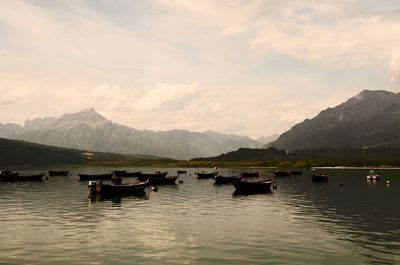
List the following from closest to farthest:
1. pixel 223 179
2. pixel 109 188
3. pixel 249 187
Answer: pixel 109 188, pixel 249 187, pixel 223 179

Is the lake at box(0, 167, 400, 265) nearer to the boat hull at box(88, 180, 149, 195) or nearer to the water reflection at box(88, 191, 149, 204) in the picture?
the water reflection at box(88, 191, 149, 204)

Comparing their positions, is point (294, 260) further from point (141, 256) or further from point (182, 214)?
point (182, 214)

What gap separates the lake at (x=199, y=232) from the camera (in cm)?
3522

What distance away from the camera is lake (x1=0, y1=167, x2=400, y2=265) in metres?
35.2

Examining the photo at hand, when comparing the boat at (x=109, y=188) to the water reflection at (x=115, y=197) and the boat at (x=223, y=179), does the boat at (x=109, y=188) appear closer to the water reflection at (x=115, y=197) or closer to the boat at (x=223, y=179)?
the water reflection at (x=115, y=197)

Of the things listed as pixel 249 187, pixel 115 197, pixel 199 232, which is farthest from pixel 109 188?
pixel 199 232

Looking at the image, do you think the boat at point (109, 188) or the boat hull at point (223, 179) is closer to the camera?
the boat at point (109, 188)

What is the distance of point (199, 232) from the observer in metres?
46.5

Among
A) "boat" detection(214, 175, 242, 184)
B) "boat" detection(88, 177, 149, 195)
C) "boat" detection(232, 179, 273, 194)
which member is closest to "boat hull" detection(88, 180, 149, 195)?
"boat" detection(88, 177, 149, 195)

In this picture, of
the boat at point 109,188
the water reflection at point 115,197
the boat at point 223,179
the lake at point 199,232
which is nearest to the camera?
the lake at point 199,232

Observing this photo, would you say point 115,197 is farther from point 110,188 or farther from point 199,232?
point 199,232

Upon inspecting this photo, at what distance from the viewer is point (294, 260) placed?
33.8 meters

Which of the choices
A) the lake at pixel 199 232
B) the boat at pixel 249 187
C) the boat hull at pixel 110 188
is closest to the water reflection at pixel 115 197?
the boat hull at pixel 110 188

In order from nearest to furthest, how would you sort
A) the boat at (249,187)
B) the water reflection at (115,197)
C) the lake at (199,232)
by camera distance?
1. the lake at (199,232)
2. the water reflection at (115,197)
3. the boat at (249,187)
